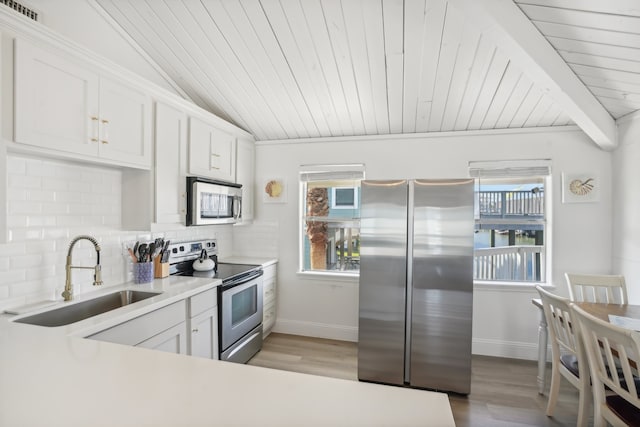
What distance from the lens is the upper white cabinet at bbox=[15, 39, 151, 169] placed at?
151 centimetres

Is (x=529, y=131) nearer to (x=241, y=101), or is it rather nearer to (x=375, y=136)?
(x=375, y=136)

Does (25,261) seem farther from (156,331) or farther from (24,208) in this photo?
(156,331)

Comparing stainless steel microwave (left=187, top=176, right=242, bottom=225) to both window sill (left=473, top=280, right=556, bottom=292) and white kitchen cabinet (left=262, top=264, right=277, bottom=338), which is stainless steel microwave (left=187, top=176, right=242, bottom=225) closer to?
white kitchen cabinet (left=262, top=264, right=277, bottom=338)

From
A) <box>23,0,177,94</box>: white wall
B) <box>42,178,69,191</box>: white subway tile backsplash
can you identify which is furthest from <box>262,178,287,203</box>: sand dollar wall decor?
<box>42,178,69,191</box>: white subway tile backsplash

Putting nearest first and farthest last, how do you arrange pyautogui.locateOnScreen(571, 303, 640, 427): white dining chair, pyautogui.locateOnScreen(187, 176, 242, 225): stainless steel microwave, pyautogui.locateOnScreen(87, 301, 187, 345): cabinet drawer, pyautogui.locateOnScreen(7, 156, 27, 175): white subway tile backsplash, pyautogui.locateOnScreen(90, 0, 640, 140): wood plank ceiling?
pyautogui.locateOnScreen(571, 303, 640, 427): white dining chair, pyautogui.locateOnScreen(87, 301, 187, 345): cabinet drawer, pyautogui.locateOnScreen(7, 156, 27, 175): white subway tile backsplash, pyautogui.locateOnScreen(90, 0, 640, 140): wood plank ceiling, pyautogui.locateOnScreen(187, 176, 242, 225): stainless steel microwave

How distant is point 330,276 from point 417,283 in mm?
1220

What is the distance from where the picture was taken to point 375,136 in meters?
3.42

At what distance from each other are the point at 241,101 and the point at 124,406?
9.14ft

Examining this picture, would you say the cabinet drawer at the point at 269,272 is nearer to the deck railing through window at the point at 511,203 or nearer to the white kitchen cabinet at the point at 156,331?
the white kitchen cabinet at the point at 156,331

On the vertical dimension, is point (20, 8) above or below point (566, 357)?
above

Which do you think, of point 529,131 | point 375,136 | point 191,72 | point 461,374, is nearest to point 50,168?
point 191,72

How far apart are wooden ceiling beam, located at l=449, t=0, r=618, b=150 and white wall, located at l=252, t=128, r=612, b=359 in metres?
0.52

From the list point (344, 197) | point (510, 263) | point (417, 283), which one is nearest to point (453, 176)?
point (510, 263)

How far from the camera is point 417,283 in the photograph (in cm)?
254
